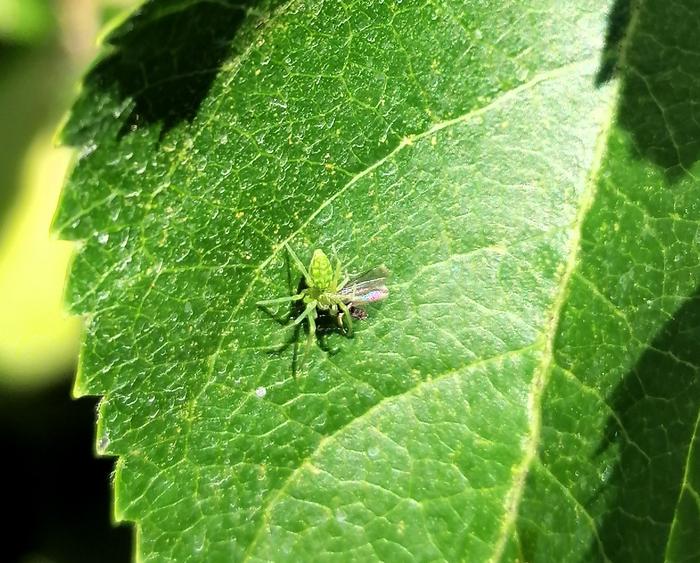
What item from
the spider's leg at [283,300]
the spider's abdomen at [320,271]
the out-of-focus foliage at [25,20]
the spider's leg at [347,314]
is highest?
the out-of-focus foliage at [25,20]

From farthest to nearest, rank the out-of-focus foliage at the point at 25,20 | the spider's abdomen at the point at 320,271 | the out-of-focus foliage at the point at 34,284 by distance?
the out-of-focus foliage at the point at 25,20 < the out-of-focus foliage at the point at 34,284 < the spider's abdomen at the point at 320,271

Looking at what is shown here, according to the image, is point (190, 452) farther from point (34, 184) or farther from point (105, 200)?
point (34, 184)

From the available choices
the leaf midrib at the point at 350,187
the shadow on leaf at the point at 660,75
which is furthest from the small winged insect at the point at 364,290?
the shadow on leaf at the point at 660,75

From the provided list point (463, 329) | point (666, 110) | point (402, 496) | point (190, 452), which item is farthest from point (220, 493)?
point (666, 110)

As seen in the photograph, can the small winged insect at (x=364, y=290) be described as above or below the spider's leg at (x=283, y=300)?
below

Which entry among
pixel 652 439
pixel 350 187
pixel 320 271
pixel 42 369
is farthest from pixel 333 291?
pixel 42 369

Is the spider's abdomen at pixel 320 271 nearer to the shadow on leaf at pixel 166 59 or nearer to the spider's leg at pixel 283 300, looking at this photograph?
the spider's leg at pixel 283 300

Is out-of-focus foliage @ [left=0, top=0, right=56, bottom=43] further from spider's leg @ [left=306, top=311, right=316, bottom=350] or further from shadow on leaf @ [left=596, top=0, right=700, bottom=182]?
shadow on leaf @ [left=596, top=0, right=700, bottom=182]
